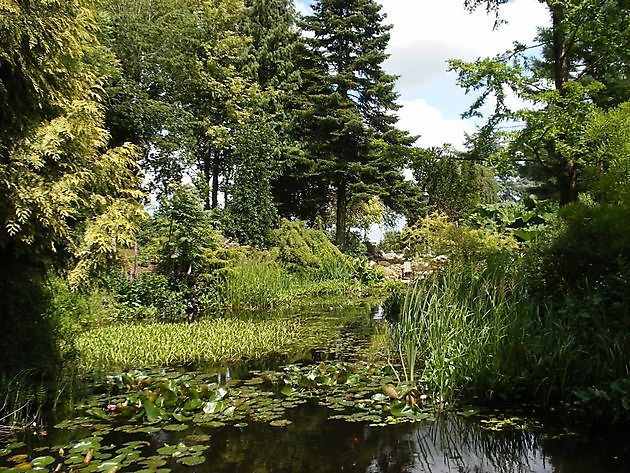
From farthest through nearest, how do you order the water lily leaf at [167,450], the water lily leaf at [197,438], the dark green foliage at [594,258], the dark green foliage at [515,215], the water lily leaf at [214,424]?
the dark green foliage at [515,215] → the dark green foliage at [594,258] → the water lily leaf at [214,424] → the water lily leaf at [197,438] → the water lily leaf at [167,450]

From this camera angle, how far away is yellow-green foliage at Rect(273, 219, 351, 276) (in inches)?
580

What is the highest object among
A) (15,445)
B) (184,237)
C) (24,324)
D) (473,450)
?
(184,237)

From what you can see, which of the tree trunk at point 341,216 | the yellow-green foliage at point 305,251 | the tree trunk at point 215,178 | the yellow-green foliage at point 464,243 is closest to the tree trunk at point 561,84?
the yellow-green foliage at point 464,243

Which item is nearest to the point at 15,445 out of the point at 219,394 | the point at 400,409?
the point at 219,394

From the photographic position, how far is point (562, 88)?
6969 mm

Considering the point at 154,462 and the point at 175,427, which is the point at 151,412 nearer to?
the point at 175,427

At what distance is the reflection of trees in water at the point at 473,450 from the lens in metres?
3.08

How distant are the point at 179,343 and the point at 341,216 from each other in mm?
13267

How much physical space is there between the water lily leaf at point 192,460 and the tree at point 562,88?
5.60 m

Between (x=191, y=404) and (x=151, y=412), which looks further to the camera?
(x=191, y=404)

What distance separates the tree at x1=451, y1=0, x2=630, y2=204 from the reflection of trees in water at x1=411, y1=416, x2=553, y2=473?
4.18 meters

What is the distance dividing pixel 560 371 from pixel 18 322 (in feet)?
14.3

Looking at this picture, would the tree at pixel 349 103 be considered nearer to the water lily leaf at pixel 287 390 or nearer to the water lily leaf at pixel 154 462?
the water lily leaf at pixel 287 390

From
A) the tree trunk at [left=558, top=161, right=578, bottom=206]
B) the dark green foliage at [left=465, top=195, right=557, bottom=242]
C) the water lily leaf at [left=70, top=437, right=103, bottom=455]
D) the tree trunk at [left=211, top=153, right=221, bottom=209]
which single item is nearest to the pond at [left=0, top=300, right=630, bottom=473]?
Answer: the water lily leaf at [left=70, top=437, right=103, bottom=455]
